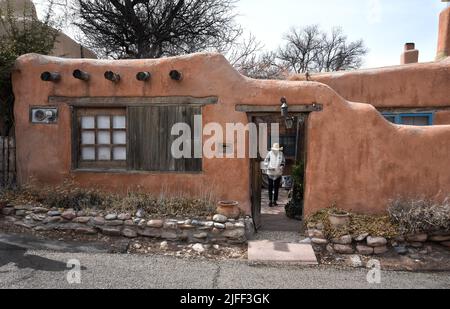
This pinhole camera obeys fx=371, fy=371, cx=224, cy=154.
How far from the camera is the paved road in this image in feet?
16.2

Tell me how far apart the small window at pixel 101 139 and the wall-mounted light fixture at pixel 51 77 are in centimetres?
75

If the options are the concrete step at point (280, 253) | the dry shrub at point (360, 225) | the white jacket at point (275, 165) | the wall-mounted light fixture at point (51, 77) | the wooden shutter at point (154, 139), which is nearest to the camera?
the concrete step at point (280, 253)

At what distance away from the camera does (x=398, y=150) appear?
6.92 meters

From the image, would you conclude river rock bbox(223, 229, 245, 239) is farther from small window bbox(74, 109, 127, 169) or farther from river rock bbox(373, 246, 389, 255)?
small window bbox(74, 109, 127, 169)

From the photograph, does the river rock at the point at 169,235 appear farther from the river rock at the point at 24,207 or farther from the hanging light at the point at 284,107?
the hanging light at the point at 284,107

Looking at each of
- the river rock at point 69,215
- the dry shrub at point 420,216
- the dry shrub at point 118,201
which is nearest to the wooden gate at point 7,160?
the dry shrub at point 118,201

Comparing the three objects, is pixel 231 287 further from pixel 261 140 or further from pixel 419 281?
pixel 261 140

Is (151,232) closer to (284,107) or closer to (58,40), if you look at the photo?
(284,107)

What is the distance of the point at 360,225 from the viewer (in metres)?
6.59

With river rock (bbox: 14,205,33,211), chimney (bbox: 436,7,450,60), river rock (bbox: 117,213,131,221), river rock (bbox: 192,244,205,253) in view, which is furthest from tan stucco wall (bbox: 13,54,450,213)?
chimney (bbox: 436,7,450,60)

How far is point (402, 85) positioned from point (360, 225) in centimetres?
487

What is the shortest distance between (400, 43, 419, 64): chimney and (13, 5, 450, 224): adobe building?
6.37 meters

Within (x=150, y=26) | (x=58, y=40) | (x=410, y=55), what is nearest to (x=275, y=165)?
(x=410, y=55)

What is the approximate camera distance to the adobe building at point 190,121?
6.95m
